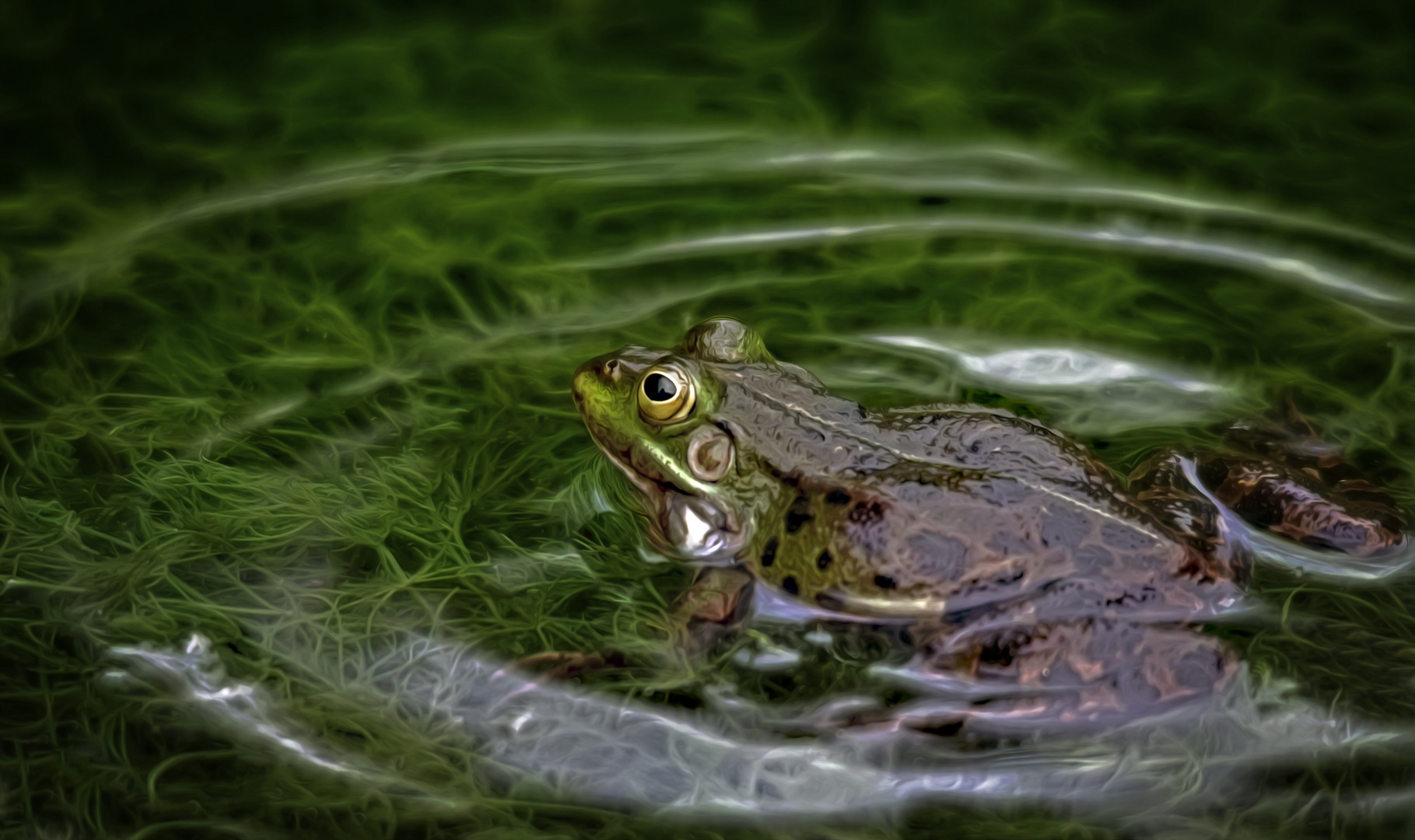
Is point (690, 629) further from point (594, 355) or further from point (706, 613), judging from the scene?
point (594, 355)

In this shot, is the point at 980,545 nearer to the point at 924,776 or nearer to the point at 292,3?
the point at 924,776

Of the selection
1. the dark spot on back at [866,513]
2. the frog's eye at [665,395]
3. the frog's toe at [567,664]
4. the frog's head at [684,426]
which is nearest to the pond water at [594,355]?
the frog's toe at [567,664]

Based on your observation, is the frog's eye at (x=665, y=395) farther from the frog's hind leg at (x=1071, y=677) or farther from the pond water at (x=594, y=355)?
the frog's hind leg at (x=1071, y=677)

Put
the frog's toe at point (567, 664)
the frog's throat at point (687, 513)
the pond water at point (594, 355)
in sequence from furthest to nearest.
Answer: the frog's throat at point (687, 513)
the frog's toe at point (567, 664)
the pond water at point (594, 355)

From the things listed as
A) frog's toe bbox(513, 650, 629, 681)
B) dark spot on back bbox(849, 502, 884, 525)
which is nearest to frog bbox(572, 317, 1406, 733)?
dark spot on back bbox(849, 502, 884, 525)

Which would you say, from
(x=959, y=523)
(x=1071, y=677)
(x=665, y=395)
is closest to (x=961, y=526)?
(x=959, y=523)

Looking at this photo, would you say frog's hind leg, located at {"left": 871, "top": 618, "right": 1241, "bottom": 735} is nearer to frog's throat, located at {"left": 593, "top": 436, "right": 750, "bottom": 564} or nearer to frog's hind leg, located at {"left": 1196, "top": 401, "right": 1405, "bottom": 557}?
frog's hind leg, located at {"left": 1196, "top": 401, "right": 1405, "bottom": 557}
